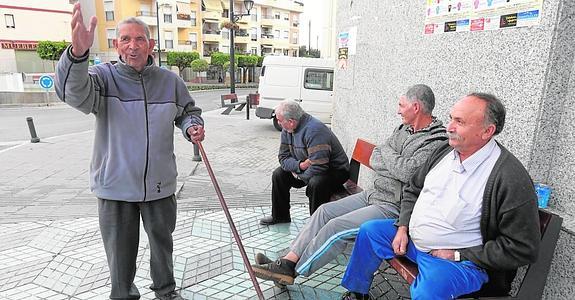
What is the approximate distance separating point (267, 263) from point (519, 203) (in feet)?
5.78

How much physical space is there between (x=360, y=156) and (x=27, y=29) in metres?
42.7

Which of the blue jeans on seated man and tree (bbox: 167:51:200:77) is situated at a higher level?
tree (bbox: 167:51:200:77)

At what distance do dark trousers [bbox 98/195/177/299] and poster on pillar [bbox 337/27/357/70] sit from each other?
3.46m

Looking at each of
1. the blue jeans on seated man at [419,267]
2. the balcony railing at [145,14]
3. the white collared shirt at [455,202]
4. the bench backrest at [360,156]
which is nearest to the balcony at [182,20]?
the balcony railing at [145,14]

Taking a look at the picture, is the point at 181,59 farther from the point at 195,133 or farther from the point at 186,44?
the point at 195,133

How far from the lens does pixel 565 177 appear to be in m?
2.38

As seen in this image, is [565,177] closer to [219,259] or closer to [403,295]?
[403,295]

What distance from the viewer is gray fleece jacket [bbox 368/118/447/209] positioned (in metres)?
2.81

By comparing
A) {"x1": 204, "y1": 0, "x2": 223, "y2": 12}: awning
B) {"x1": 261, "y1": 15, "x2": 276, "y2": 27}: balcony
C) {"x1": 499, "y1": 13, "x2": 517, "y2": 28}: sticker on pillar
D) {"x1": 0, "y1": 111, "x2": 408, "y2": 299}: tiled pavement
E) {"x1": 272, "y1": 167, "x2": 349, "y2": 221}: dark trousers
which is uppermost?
{"x1": 204, "y1": 0, "x2": 223, "y2": 12}: awning

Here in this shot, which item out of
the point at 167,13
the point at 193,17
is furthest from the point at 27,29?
the point at 193,17

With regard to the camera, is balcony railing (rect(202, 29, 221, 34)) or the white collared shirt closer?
the white collared shirt

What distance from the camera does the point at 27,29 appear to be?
37.2 meters

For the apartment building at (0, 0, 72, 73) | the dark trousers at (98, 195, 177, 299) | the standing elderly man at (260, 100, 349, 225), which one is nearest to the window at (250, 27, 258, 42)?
the apartment building at (0, 0, 72, 73)

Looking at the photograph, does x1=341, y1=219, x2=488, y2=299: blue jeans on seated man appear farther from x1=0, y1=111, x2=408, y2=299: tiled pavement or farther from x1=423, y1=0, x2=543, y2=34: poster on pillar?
x1=423, y1=0, x2=543, y2=34: poster on pillar
